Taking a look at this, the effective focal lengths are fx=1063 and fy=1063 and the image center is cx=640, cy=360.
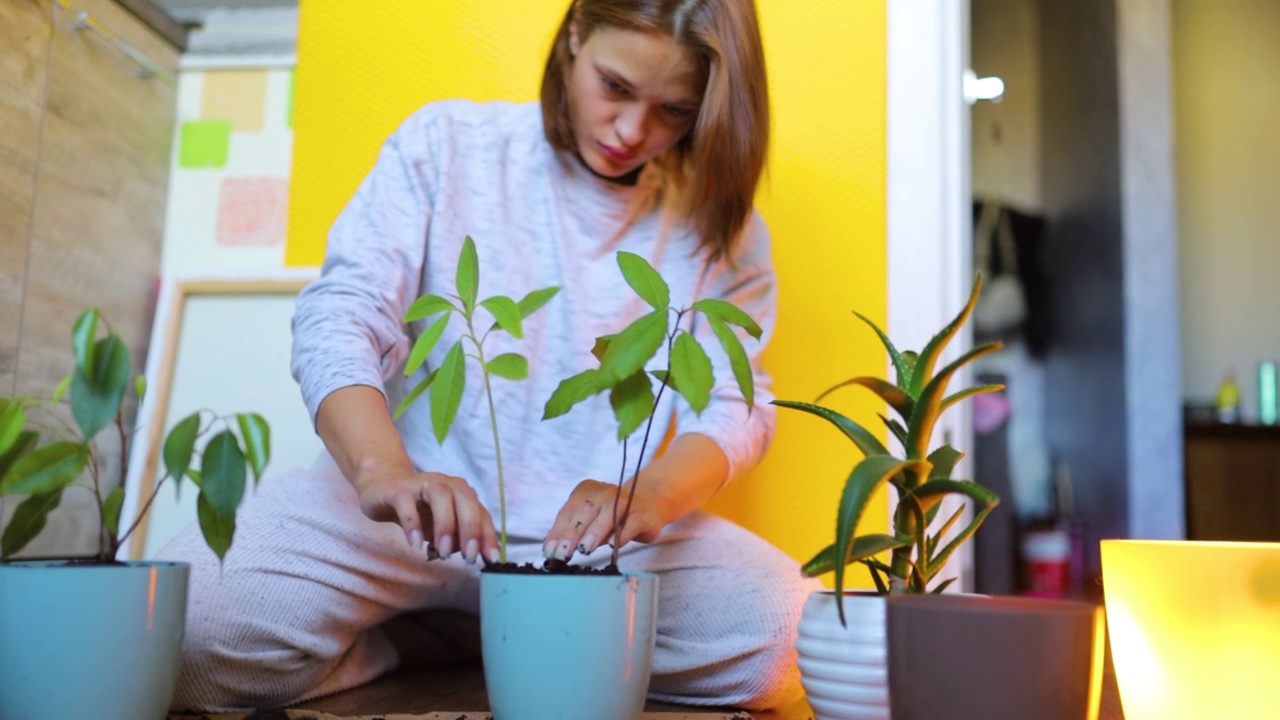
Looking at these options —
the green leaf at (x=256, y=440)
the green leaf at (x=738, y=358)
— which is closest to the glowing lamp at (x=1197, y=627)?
the green leaf at (x=738, y=358)

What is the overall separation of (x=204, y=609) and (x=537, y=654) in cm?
40

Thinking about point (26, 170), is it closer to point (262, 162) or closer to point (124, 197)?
point (124, 197)

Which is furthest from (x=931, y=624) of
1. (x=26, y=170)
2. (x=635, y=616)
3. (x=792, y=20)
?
(x=26, y=170)

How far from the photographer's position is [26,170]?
6.09 feet

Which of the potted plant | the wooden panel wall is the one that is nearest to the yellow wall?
the wooden panel wall

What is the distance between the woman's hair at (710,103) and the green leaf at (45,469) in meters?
0.72

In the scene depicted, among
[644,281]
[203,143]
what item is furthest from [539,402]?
[203,143]

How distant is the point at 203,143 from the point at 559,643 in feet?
6.47

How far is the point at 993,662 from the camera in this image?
52cm

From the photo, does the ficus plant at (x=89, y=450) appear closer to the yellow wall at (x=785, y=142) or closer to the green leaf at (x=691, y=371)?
the green leaf at (x=691, y=371)

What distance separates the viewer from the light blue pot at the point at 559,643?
2.27 feet

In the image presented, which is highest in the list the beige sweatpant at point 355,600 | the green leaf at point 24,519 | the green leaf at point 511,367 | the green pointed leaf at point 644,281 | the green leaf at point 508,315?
the green pointed leaf at point 644,281

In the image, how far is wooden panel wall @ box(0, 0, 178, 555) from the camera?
6.11 ft

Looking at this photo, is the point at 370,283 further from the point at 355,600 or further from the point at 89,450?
the point at 89,450
